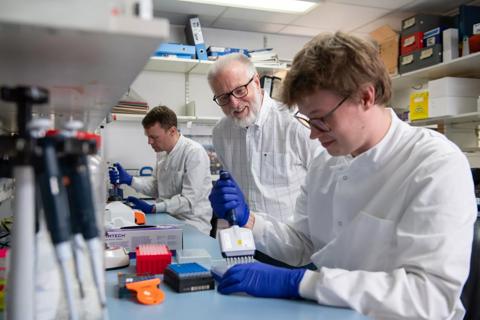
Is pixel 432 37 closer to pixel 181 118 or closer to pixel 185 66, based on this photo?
pixel 185 66

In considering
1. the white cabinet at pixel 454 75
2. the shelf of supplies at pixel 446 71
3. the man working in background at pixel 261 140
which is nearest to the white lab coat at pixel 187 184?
the man working in background at pixel 261 140

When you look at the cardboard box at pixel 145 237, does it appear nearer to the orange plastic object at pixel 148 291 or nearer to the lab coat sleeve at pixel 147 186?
the orange plastic object at pixel 148 291

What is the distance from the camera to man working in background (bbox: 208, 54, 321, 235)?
197 cm

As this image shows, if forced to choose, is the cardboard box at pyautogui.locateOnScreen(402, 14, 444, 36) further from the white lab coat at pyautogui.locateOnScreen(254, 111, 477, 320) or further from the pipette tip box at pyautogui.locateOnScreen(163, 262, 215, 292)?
the pipette tip box at pyautogui.locateOnScreen(163, 262, 215, 292)

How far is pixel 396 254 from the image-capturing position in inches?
38.8

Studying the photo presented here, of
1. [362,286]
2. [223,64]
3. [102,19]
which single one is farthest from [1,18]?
[223,64]

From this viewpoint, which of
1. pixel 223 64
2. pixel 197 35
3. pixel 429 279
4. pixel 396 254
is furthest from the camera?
pixel 197 35

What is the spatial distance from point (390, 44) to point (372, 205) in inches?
114

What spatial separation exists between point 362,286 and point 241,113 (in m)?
1.28

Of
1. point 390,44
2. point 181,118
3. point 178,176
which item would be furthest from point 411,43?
point 178,176

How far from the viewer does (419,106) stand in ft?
10.8

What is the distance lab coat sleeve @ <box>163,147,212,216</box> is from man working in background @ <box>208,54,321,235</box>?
2.19 ft

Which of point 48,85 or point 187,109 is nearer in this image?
point 48,85

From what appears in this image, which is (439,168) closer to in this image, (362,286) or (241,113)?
(362,286)
